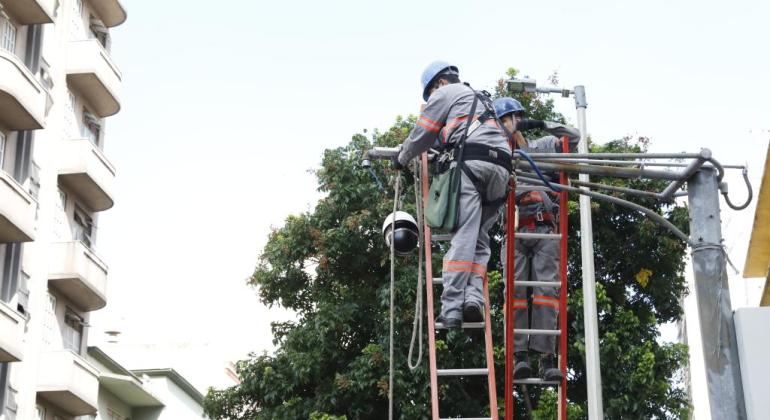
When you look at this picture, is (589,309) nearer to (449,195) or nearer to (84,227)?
(449,195)

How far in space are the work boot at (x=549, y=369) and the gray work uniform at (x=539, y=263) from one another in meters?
0.06

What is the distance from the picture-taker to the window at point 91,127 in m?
29.7

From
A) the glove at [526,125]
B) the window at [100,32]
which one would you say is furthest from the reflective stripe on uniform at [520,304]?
the window at [100,32]

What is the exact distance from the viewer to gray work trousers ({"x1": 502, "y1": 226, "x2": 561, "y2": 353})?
10.4 meters

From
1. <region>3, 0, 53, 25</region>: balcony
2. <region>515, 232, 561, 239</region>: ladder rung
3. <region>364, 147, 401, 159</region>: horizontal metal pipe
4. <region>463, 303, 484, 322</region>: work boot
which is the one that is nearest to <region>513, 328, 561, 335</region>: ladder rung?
<region>515, 232, 561, 239</region>: ladder rung

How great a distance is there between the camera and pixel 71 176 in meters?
28.2

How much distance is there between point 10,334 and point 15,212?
7.68ft

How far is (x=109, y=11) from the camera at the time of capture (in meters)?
30.6

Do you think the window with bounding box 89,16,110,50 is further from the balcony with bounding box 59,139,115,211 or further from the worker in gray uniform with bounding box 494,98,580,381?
the worker in gray uniform with bounding box 494,98,580,381

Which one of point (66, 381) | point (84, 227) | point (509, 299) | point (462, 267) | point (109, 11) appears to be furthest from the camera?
point (109, 11)

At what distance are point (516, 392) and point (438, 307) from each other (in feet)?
8.00

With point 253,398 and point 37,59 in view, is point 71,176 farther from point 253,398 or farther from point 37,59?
point 253,398

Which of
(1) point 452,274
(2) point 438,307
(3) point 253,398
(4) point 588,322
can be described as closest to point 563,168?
(1) point 452,274

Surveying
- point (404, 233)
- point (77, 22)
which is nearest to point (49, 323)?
point (77, 22)
